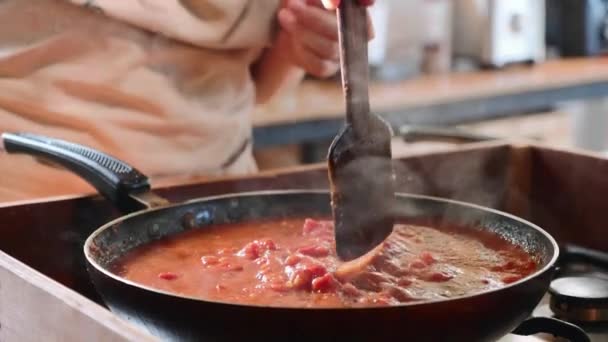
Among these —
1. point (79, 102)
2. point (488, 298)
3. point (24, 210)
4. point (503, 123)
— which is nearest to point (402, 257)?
point (488, 298)

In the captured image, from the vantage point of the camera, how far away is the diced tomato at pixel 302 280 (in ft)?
2.71

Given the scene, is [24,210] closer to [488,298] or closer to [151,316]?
[151,316]

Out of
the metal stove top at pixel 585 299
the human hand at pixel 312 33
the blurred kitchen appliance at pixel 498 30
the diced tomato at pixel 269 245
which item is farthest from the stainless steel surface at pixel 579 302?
the blurred kitchen appliance at pixel 498 30

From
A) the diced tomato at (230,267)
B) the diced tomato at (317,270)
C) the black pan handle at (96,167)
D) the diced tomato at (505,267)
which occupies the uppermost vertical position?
the black pan handle at (96,167)

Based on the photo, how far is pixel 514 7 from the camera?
11.0ft

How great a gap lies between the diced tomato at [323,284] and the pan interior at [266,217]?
222 mm

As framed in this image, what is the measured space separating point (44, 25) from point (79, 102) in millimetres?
117

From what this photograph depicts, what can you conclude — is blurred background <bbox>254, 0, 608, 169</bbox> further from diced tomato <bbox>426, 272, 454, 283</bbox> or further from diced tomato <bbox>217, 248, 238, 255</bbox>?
diced tomato <bbox>426, 272, 454, 283</bbox>

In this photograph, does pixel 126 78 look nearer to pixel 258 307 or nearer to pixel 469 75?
pixel 258 307

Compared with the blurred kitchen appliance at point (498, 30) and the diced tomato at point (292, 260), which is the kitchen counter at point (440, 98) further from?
the diced tomato at point (292, 260)

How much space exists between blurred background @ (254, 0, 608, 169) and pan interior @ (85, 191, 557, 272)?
135cm

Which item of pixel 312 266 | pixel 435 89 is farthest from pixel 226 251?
pixel 435 89

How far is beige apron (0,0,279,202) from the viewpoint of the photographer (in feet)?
4.12

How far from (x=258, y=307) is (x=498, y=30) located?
2829 millimetres
